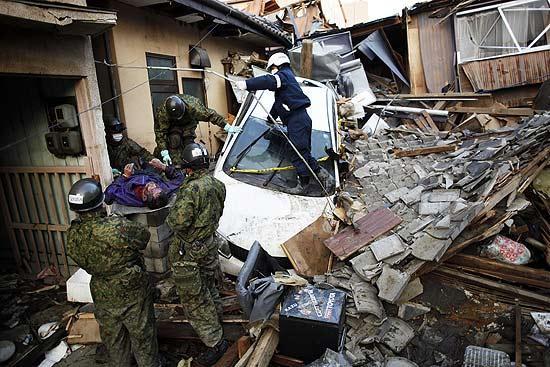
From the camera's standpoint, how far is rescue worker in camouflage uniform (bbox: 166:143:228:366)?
10.5 ft

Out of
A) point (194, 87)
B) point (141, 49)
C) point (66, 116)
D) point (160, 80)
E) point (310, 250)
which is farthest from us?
point (194, 87)

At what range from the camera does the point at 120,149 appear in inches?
205

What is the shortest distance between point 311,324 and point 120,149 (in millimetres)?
3885

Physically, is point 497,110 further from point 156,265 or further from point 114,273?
point 114,273

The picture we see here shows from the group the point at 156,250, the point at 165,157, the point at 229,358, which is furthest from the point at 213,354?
the point at 165,157

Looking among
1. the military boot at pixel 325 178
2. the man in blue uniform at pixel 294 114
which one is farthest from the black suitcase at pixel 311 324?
the military boot at pixel 325 178

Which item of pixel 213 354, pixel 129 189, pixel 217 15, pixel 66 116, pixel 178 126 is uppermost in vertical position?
pixel 217 15

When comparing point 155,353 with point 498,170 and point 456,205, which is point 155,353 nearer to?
point 456,205

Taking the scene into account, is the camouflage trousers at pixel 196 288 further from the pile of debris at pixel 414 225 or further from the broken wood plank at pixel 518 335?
the broken wood plank at pixel 518 335

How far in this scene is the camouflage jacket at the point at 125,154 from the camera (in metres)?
5.21

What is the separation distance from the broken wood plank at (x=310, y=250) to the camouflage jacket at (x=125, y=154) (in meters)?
2.84

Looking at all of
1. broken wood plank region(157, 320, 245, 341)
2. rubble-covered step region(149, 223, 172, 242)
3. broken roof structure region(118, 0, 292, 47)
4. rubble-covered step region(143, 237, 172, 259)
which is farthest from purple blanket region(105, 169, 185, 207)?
broken roof structure region(118, 0, 292, 47)

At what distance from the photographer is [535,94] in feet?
32.0

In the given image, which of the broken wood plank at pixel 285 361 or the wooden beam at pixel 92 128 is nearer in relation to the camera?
the broken wood plank at pixel 285 361
